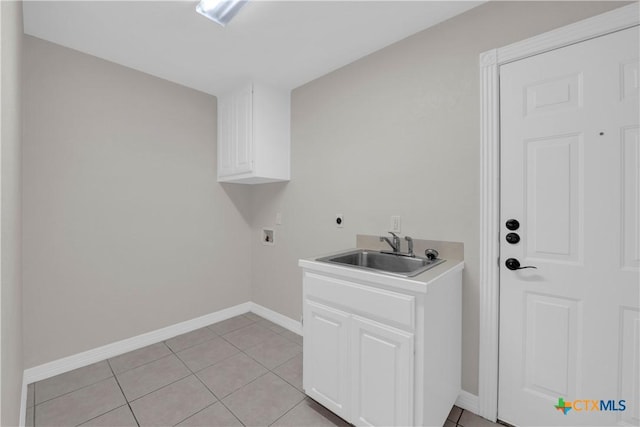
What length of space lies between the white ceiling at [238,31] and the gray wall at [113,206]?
30 cm

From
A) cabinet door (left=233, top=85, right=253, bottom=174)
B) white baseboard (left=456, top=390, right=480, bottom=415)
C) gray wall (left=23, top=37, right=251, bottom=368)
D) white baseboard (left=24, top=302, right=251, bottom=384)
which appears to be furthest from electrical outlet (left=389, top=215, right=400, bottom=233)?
white baseboard (left=24, top=302, right=251, bottom=384)

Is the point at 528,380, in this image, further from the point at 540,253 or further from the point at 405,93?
the point at 405,93

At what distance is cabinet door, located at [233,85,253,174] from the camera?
8.50 feet

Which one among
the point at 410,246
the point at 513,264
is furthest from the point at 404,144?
the point at 513,264

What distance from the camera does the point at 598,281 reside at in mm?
1339

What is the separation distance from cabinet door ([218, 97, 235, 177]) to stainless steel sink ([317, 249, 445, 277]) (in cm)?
154

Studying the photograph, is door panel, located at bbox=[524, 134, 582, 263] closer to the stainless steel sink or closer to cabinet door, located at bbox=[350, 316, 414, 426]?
the stainless steel sink

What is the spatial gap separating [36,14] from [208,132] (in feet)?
4.61

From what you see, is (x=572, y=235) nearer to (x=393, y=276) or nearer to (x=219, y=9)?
(x=393, y=276)

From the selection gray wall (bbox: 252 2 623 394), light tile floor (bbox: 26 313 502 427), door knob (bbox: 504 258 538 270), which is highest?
gray wall (bbox: 252 2 623 394)

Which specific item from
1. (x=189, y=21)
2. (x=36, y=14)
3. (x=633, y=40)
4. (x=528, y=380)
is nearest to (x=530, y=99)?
(x=633, y=40)

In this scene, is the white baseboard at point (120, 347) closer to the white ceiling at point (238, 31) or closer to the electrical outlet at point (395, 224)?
the electrical outlet at point (395, 224)

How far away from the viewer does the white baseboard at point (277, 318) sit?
2.74 meters

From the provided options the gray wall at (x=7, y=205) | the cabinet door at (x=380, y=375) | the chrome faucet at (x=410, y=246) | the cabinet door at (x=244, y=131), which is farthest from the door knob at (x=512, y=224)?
the gray wall at (x=7, y=205)
